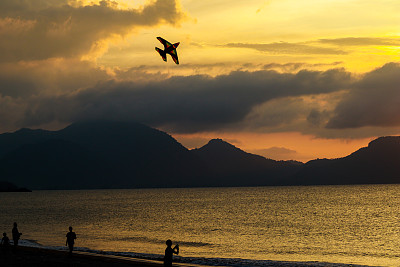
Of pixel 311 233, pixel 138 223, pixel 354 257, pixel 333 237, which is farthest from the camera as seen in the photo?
pixel 138 223

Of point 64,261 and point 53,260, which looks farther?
point 53,260

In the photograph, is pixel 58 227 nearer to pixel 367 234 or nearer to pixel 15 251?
pixel 15 251

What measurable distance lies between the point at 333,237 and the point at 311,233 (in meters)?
6.25

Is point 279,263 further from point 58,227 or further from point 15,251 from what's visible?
point 58,227

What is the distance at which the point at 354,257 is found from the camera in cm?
5931

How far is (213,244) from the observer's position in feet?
232

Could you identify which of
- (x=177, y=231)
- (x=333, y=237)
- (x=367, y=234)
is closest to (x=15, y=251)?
(x=177, y=231)

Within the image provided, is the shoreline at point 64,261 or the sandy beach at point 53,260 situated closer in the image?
the sandy beach at point 53,260

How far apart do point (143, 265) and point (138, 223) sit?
6846 centimetres

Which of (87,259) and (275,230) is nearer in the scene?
(87,259)

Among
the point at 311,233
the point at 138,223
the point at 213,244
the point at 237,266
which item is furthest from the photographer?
the point at 138,223

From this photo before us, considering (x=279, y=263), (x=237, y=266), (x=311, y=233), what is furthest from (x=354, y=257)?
(x=311, y=233)

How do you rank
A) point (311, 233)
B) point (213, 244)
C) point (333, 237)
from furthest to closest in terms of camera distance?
point (311, 233)
point (333, 237)
point (213, 244)

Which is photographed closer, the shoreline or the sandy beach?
the sandy beach
